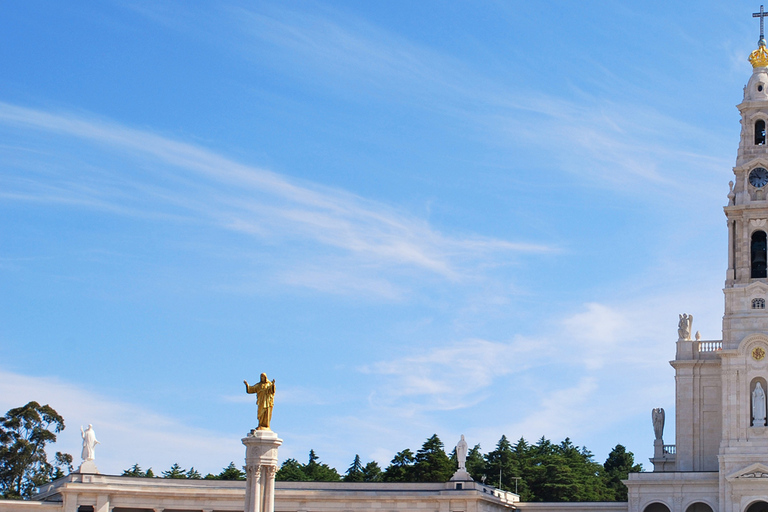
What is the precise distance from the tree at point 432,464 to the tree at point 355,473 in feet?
30.1

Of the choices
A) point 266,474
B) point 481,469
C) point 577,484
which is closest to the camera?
point 266,474

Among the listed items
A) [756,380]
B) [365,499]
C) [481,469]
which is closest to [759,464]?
[756,380]

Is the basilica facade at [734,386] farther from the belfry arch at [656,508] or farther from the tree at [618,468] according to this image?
the tree at [618,468]

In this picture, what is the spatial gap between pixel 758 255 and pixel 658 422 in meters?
14.6

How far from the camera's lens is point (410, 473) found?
126750 millimetres

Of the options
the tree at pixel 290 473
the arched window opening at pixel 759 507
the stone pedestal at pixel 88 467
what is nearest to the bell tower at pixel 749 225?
the arched window opening at pixel 759 507

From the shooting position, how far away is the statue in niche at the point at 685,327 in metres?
100

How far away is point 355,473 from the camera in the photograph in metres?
140

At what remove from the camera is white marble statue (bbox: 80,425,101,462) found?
97375 millimetres

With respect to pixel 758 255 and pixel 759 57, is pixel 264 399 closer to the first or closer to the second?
pixel 758 255

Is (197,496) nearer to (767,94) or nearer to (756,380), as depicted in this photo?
(756,380)

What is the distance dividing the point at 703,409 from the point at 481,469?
4546 centimetres

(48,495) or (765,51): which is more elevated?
(765,51)

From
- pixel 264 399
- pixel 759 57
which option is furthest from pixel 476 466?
pixel 264 399
